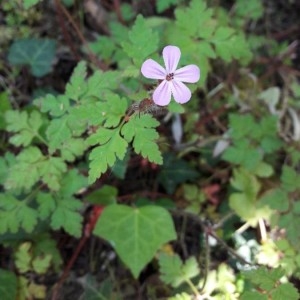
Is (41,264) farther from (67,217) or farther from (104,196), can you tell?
(104,196)

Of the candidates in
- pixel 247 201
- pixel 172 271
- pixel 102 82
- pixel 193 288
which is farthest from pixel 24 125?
pixel 247 201

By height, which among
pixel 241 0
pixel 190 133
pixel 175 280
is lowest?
pixel 175 280

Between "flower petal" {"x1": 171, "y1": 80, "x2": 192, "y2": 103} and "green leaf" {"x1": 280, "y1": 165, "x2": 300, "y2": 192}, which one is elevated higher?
"flower petal" {"x1": 171, "y1": 80, "x2": 192, "y2": 103}

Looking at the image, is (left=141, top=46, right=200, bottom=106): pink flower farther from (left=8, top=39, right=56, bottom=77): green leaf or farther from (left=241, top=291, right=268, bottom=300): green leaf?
(left=8, top=39, right=56, bottom=77): green leaf

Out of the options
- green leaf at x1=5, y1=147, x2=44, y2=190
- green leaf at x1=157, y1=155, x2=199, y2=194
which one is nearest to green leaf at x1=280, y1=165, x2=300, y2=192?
green leaf at x1=157, y1=155, x2=199, y2=194

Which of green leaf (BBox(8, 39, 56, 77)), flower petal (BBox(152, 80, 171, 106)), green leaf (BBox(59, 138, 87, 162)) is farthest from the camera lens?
green leaf (BBox(8, 39, 56, 77))

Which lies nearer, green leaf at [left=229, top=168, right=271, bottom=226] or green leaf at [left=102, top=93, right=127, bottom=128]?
green leaf at [left=102, top=93, right=127, bottom=128]

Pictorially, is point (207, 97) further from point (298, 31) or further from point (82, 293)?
point (82, 293)

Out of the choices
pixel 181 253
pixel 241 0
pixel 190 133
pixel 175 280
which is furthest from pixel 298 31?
pixel 175 280
